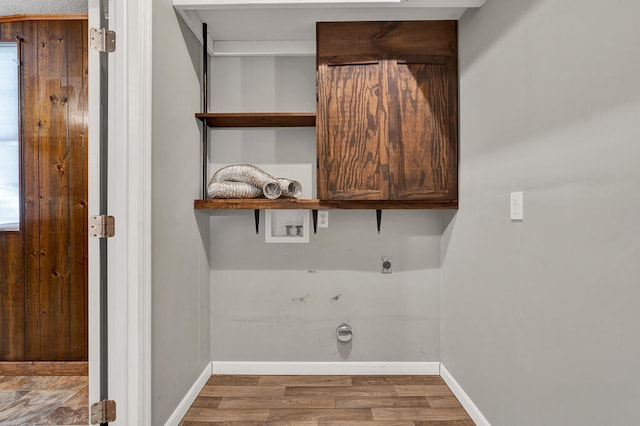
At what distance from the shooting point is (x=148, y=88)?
167 centimetres

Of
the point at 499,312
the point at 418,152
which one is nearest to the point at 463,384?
the point at 499,312

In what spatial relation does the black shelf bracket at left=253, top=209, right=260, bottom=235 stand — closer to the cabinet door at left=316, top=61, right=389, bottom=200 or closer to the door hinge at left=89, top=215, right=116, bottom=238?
the cabinet door at left=316, top=61, right=389, bottom=200

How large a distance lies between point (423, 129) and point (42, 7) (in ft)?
8.35

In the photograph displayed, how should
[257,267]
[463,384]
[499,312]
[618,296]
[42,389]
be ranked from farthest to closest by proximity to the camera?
1. [257,267]
2. [42,389]
3. [463,384]
4. [499,312]
5. [618,296]

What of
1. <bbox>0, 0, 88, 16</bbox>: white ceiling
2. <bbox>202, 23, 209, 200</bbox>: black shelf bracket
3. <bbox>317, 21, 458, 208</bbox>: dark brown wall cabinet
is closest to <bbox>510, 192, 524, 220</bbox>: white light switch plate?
<bbox>317, 21, 458, 208</bbox>: dark brown wall cabinet

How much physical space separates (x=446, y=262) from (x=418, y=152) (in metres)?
0.72

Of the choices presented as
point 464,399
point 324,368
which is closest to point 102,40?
point 324,368

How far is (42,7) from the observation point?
2604 millimetres

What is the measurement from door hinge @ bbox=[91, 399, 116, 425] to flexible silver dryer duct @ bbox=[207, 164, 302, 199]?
1162 mm

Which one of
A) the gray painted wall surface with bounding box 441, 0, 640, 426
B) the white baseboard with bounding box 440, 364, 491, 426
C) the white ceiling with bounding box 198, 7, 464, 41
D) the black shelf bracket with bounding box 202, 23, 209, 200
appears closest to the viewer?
the gray painted wall surface with bounding box 441, 0, 640, 426

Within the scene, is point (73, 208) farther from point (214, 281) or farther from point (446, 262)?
point (446, 262)

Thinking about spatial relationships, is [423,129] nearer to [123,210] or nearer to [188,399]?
[123,210]

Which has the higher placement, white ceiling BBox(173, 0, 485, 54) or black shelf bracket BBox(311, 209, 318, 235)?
white ceiling BBox(173, 0, 485, 54)

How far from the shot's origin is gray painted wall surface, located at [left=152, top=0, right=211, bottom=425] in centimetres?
179
